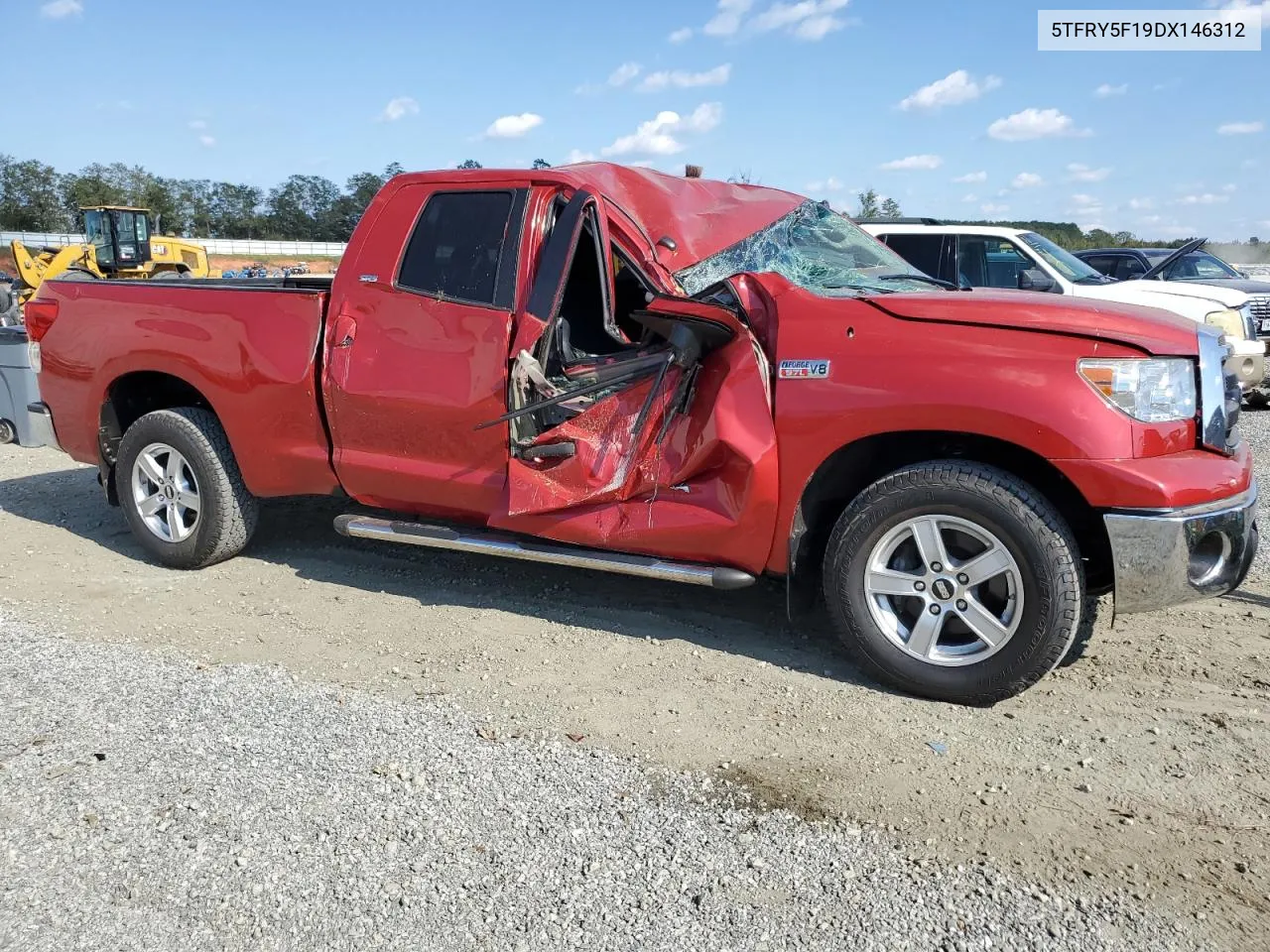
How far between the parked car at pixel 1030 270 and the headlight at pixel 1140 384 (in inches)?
269

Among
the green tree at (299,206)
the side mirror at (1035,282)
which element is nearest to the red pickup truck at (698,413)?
the side mirror at (1035,282)

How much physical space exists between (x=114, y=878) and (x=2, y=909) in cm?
26

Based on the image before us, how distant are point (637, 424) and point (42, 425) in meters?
4.01

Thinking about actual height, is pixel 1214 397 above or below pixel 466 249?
below

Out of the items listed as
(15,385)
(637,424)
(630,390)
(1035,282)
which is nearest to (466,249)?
(630,390)

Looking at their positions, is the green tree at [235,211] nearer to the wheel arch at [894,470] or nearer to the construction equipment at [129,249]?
the construction equipment at [129,249]

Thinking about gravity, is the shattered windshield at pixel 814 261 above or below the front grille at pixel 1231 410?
above

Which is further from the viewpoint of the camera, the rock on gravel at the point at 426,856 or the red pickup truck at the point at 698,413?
the red pickup truck at the point at 698,413

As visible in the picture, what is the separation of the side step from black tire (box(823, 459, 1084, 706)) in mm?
435

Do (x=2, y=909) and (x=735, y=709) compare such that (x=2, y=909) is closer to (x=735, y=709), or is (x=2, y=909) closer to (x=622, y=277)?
(x=735, y=709)

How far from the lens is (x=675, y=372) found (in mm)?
4043

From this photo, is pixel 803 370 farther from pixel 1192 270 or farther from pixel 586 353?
pixel 1192 270

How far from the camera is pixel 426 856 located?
279cm

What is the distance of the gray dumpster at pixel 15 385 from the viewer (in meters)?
6.44
